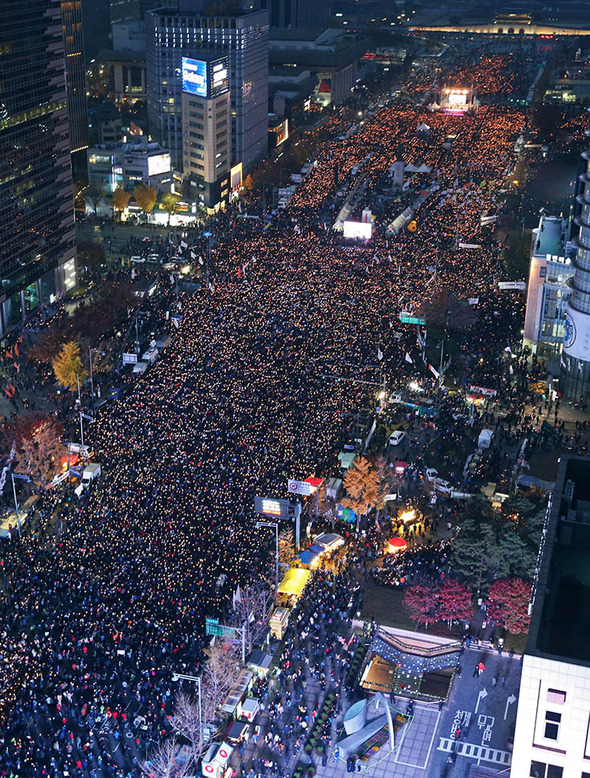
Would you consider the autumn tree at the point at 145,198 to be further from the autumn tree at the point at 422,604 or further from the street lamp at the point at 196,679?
the street lamp at the point at 196,679

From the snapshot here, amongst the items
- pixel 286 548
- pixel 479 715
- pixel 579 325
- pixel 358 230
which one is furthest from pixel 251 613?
pixel 358 230

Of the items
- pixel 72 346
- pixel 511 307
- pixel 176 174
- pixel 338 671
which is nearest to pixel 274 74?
pixel 176 174

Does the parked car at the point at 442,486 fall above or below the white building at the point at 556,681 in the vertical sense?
below

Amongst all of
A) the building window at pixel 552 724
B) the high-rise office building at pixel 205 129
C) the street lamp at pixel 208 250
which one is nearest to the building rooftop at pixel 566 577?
the building window at pixel 552 724

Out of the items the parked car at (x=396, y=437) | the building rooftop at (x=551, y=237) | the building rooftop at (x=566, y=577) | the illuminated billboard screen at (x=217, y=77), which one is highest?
the building rooftop at (x=566, y=577)

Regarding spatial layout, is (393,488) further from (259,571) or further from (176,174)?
(176,174)

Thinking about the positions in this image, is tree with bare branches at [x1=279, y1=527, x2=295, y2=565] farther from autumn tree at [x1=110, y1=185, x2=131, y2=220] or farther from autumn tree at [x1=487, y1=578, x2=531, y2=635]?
autumn tree at [x1=110, y1=185, x2=131, y2=220]

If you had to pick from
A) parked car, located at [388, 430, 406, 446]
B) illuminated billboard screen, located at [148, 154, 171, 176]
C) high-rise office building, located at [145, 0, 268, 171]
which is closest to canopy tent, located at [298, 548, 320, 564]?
parked car, located at [388, 430, 406, 446]
